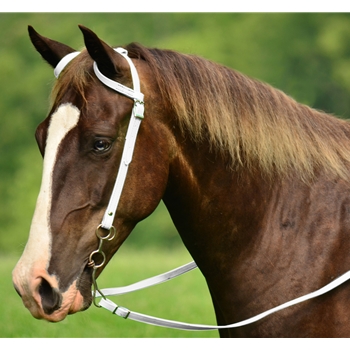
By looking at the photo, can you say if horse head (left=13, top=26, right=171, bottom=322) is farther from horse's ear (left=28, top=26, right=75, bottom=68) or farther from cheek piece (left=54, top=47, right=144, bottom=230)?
horse's ear (left=28, top=26, right=75, bottom=68)

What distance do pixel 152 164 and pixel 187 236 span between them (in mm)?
517

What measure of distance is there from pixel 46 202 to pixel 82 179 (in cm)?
21

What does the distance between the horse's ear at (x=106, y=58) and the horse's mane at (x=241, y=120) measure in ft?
0.65

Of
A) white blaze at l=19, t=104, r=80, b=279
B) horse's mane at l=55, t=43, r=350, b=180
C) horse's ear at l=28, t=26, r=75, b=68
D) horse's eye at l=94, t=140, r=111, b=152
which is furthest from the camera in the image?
horse's ear at l=28, t=26, r=75, b=68

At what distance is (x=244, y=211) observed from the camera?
3191 millimetres

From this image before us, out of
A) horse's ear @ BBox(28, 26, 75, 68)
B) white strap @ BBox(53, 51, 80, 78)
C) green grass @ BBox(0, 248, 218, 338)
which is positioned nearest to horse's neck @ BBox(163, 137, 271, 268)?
white strap @ BBox(53, 51, 80, 78)

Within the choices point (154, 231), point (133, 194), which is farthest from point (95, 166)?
point (154, 231)

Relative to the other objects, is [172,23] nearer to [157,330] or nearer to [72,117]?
[157,330]

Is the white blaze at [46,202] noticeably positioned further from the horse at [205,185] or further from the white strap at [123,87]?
the white strap at [123,87]

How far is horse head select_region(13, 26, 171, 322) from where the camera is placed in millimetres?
2783

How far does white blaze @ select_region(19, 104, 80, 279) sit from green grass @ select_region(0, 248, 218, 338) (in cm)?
226

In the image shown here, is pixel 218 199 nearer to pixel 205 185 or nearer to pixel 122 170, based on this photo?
pixel 205 185

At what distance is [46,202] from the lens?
2814 millimetres

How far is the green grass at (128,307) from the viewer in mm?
6133
